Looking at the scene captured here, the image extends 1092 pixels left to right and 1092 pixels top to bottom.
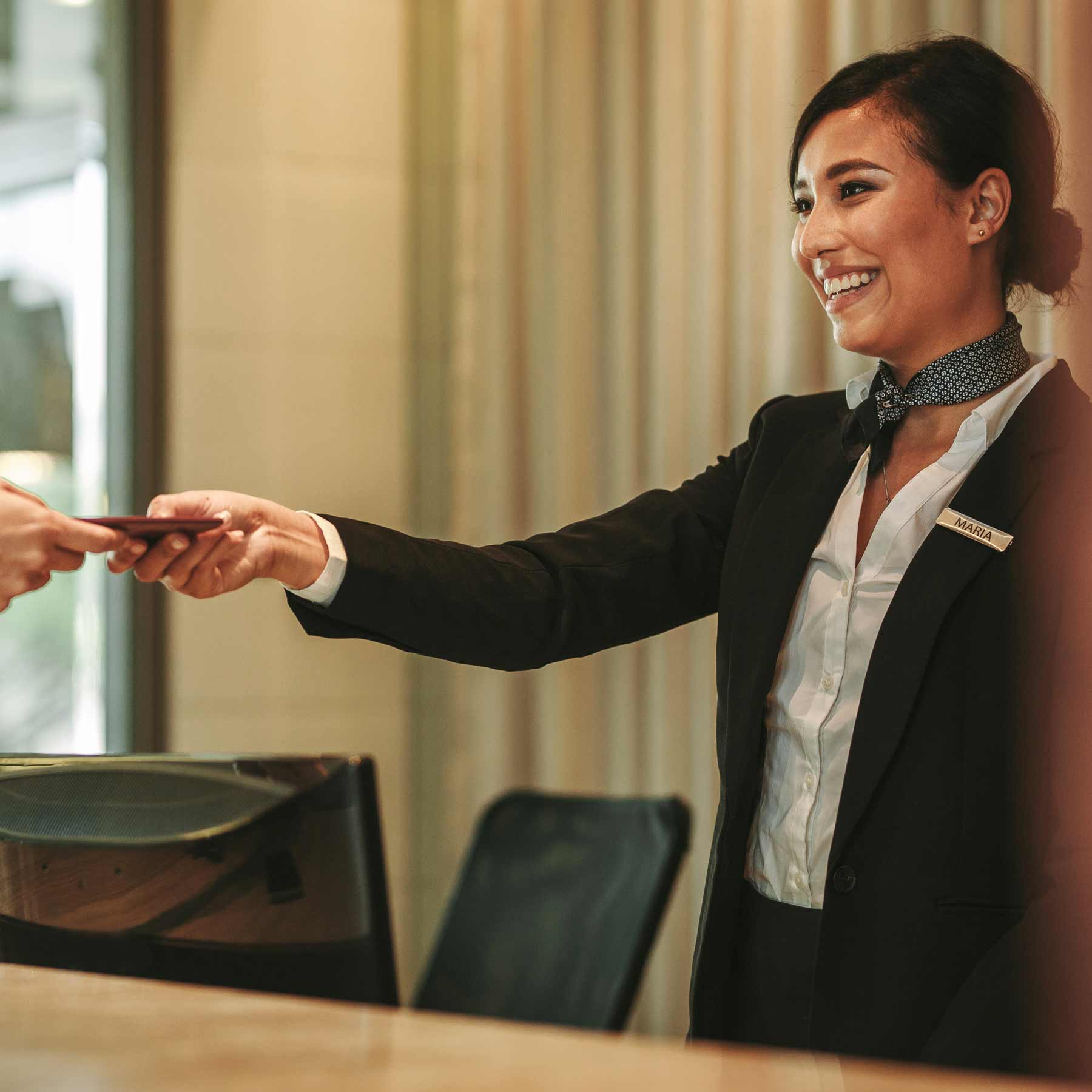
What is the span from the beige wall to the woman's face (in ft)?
7.59

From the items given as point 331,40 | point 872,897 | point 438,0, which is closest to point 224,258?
point 331,40

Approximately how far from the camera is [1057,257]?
64.1 inches

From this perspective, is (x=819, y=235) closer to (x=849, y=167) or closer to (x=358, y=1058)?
(x=849, y=167)

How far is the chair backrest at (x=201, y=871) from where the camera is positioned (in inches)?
50.8

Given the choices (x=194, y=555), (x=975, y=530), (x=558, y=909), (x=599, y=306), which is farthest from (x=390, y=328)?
(x=975, y=530)

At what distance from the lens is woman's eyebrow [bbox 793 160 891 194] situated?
1.59 m

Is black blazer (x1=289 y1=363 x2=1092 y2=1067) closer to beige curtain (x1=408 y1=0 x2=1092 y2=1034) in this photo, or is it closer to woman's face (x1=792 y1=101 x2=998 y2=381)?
woman's face (x1=792 y1=101 x2=998 y2=381)

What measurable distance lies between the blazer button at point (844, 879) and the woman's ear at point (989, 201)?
705mm

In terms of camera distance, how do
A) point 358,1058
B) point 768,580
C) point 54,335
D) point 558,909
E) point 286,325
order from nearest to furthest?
1. point 358,1058
2. point 768,580
3. point 558,909
4. point 54,335
5. point 286,325

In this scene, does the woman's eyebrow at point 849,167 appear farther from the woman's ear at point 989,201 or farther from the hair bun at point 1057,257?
the hair bun at point 1057,257

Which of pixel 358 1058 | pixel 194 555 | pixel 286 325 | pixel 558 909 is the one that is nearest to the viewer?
pixel 358 1058

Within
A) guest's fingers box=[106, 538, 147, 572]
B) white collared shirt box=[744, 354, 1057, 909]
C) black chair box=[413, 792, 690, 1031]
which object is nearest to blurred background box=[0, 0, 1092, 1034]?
black chair box=[413, 792, 690, 1031]

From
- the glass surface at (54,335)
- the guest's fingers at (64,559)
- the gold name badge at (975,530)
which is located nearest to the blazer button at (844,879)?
the gold name badge at (975,530)

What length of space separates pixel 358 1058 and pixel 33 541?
0.95m
